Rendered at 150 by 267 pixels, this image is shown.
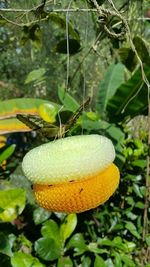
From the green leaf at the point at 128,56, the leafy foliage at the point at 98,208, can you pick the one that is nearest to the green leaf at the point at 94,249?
the leafy foliage at the point at 98,208

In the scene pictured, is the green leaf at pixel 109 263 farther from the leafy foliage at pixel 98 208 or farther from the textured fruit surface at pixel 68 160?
the textured fruit surface at pixel 68 160

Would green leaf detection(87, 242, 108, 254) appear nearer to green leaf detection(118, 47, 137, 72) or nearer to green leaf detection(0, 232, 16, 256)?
green leaf detection(0, 232, 16, 256)

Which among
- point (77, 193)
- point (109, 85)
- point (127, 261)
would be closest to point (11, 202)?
point (127, 261)

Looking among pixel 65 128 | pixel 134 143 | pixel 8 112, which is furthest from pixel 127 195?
pixel 65 128

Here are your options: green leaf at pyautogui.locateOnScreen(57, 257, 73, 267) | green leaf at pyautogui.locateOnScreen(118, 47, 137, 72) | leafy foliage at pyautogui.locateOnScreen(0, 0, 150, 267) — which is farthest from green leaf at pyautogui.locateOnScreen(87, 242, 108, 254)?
green leaf at pyautogui.locateOnScreen(118, 47, 137, 72)

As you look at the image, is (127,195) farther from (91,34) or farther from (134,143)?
(91,34)
